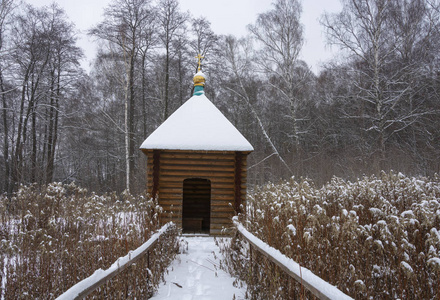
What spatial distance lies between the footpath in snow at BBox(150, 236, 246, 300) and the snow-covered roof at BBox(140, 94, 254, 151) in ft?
7.93

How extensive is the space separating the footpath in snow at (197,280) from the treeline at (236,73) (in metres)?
8.77

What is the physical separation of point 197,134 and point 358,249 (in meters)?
5.62

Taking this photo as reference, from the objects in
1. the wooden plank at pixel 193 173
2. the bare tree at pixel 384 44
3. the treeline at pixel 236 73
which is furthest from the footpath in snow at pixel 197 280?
the bare tree at pixel 384 44

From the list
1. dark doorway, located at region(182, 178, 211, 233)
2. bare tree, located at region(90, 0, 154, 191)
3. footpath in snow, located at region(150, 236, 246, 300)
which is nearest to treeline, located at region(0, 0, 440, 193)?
bare tree, located at region(90, 0, 154, 191)

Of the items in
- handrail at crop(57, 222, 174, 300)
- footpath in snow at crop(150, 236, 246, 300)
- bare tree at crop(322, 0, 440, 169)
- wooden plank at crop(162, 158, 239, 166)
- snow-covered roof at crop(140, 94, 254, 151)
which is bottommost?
footpath in snow at crop(150, 236, 246, 300)

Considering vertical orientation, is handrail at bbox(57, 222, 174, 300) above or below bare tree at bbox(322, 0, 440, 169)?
below

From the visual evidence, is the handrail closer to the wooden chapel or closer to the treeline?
the wooden chapel

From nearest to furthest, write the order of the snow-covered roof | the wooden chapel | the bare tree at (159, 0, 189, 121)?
the snow-covered roof < the wooden chapel < the bare tree at (159, 0, 189, 121)

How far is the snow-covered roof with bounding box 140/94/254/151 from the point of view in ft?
25.3

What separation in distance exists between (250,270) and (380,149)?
12.2 m

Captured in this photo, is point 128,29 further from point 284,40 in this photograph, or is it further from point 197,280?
point 197,280

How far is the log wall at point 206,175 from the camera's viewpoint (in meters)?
8.05

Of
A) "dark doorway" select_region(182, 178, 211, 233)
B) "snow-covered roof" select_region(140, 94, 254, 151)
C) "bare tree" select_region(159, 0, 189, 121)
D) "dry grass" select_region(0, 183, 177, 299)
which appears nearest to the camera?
"dry grass" select_region(0, 183, 177, 299)

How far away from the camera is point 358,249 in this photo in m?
2.92
